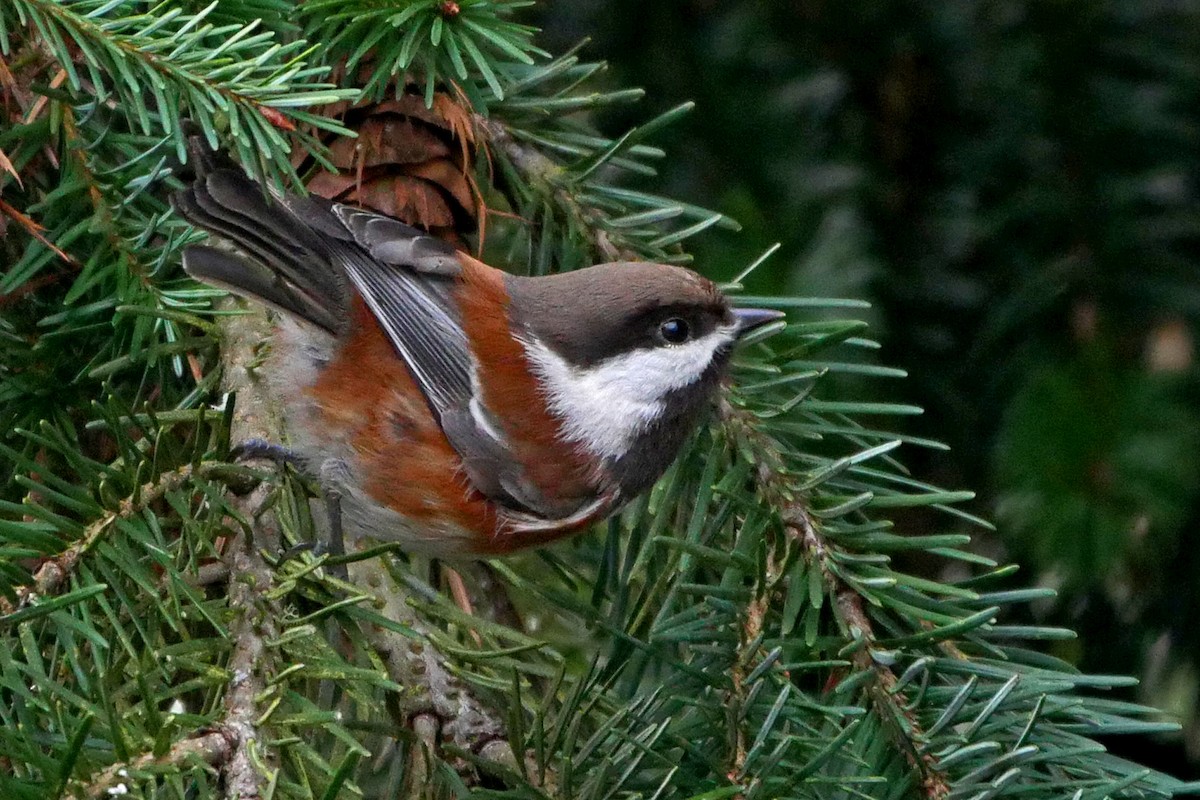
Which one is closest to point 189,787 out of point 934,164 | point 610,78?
point 610,78

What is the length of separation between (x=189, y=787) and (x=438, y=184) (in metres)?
1.16

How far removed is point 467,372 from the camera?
2.52 m

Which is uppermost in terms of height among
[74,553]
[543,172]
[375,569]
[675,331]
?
[543,172]

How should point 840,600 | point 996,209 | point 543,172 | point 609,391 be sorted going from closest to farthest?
point 840,600 < point 543,172 < point 609,391 < point 996,209

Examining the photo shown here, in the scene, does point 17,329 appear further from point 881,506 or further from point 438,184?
point 881,506

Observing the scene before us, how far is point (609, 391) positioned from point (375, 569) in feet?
2.37

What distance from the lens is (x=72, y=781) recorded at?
1243 millimetres

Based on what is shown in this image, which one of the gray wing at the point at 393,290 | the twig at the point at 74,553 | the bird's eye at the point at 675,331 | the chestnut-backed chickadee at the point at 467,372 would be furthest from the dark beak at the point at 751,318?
the twig at the point at 74,553

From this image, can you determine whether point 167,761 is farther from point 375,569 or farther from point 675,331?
point 675,331

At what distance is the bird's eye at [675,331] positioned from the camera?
239cm

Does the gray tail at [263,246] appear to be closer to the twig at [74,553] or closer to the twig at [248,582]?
the twig at [248,582]

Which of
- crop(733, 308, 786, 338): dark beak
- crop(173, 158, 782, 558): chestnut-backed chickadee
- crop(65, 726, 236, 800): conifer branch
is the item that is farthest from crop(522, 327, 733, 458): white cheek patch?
crop(65, 726, 236, 800): conifer branch

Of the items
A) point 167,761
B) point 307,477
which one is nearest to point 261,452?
point 307,477

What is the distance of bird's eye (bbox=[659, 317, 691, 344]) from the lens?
7.85ft
